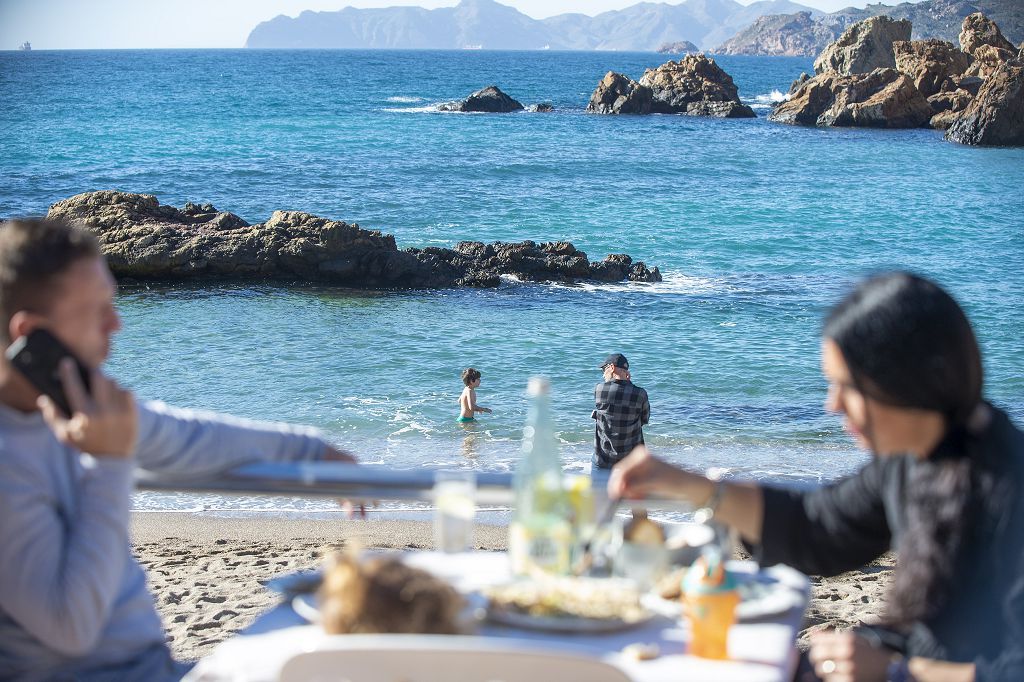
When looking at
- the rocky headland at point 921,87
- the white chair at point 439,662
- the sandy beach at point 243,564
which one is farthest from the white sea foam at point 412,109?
the white chair at point 439,662

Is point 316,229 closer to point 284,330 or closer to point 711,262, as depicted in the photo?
point 284,330

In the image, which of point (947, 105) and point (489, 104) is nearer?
point (947, 105)

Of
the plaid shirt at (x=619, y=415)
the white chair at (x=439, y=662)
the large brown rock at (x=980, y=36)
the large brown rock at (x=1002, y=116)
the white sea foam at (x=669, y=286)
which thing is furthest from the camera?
the large brown rock at (x=980, y=36)

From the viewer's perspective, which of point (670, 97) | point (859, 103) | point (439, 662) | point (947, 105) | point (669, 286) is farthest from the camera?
point (670, 97)

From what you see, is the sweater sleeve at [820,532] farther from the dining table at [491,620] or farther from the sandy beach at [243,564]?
the sandy beach at [243,564]

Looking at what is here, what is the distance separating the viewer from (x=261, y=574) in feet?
24.4

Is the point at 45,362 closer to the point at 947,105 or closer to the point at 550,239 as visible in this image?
the point at 550,239

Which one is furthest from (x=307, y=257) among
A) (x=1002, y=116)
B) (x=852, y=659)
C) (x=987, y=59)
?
(x=987, y=59)

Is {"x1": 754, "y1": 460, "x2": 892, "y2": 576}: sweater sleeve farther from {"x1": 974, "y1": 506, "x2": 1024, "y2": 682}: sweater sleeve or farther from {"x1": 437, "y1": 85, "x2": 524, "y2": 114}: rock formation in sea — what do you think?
{"x1": 437, "y1": 85, "x2": 524, "y2": 114}: rock formation in sea

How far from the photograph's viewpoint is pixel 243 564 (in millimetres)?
7777

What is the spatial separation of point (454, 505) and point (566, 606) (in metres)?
0.42

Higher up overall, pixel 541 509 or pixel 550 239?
pixel 541 509

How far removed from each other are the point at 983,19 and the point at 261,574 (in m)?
76.8

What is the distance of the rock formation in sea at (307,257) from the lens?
22.6m
